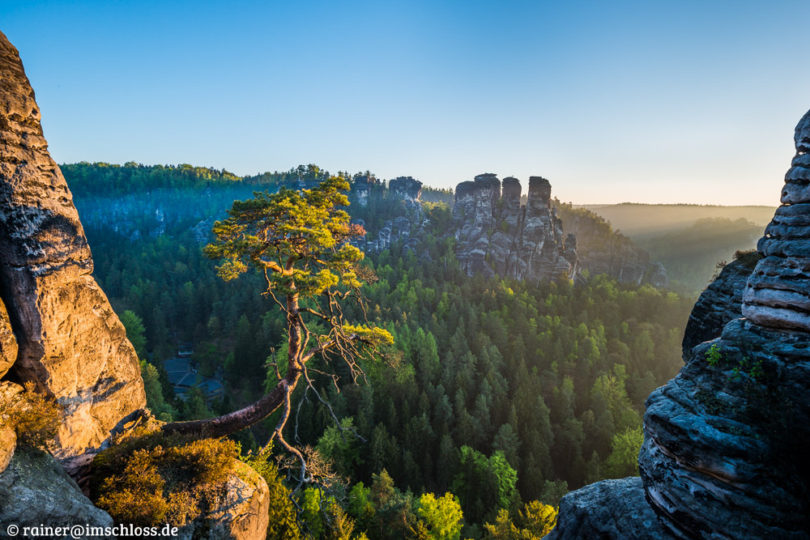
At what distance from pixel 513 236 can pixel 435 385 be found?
54057 mm

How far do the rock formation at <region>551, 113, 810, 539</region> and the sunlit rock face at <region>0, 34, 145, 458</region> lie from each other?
1303 cm

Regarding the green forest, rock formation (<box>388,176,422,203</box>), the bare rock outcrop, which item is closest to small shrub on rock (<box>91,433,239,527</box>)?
the bare rock outcrop

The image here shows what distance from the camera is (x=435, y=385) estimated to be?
122 ft

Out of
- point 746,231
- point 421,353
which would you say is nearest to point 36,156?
point 421,353

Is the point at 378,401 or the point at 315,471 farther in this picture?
the point at 378,401

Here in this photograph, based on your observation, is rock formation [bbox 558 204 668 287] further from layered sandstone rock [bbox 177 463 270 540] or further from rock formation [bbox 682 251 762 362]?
layered sandstone rock [bbox 177 463 270 540]

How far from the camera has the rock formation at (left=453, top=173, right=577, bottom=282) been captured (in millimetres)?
73812

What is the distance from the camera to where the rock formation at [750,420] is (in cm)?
621

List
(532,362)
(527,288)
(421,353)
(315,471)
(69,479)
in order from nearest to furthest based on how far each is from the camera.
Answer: (69,479)
(315,471)
(421,353)
(532,362)
(527,288)

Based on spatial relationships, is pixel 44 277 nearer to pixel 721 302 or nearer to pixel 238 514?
pixel 238 514

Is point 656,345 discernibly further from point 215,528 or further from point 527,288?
point 215,528

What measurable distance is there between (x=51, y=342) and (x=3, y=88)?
4966 millimetres

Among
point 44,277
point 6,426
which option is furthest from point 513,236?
point 6,426

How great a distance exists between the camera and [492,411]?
33688 mm
